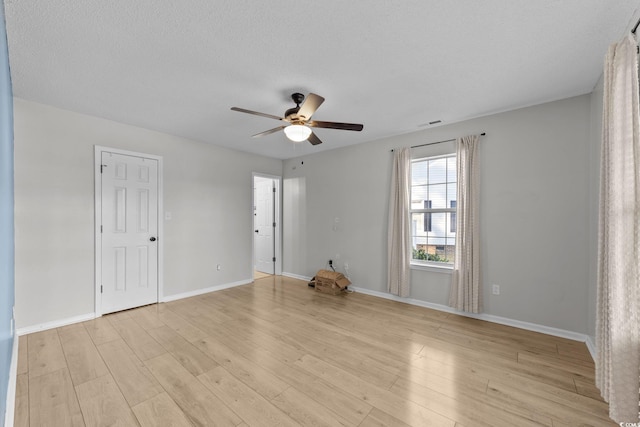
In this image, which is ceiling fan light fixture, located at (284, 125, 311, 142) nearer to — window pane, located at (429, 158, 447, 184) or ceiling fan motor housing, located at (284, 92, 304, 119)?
ceiling fan motor housing, located at (284, 92, 304, 119)

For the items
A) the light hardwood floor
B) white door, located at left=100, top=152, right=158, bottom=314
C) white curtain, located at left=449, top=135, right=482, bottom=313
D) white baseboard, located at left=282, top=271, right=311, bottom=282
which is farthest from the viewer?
white baseboard, located at left=282, top=271, right=311, bottom=282

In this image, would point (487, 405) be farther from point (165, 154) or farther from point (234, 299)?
point (165, 154)

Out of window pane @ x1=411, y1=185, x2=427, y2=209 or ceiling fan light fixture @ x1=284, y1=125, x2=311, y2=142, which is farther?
window pane @ x1=411, y1=185, x2=427, y2=209

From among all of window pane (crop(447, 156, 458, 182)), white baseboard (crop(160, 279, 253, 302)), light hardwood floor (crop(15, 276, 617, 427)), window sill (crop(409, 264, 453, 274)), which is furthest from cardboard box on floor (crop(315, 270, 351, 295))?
window pane (crop(447, 156, 458, 182))

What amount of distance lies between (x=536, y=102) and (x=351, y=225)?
9.73 ft

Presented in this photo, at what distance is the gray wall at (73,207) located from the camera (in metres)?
2.88

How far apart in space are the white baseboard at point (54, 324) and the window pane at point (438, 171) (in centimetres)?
494

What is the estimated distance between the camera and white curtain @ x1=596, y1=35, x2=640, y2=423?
1469 mm

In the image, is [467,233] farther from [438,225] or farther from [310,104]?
[310,104]

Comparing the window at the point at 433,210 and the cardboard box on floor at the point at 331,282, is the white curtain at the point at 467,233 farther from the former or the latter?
the cardboard box on floor at the point at 331,282

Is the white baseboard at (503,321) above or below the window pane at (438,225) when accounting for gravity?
below

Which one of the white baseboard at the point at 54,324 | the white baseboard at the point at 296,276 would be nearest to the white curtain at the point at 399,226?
the white baseboard at the point at 296,276

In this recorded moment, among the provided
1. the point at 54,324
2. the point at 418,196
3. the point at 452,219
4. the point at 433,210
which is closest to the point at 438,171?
the point at 418,196

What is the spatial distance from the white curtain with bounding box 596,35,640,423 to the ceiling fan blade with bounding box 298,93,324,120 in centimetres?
192
